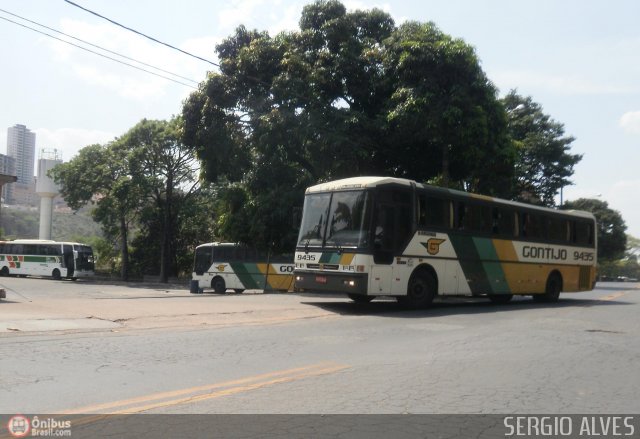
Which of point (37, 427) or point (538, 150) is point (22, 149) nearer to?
point (538, 150)

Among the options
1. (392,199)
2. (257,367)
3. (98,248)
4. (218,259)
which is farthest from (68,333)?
(98,248)

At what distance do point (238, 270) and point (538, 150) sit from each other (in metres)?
19.7

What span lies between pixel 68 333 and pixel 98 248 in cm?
4997

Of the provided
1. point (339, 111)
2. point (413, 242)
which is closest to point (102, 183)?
point (339, 111)

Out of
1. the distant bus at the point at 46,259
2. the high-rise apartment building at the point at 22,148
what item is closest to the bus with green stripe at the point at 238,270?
the distant bus at the point at 46,259

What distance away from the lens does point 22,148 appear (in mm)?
129250

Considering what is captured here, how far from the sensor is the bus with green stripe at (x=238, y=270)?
104 ft

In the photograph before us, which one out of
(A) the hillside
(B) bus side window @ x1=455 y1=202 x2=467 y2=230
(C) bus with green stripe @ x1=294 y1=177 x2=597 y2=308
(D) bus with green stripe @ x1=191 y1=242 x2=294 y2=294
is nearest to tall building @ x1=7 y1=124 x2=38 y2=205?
(A) the hillside

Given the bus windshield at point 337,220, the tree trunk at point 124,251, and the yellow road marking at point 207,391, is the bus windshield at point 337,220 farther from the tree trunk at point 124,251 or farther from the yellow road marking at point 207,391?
the tree trunk at point 124,251

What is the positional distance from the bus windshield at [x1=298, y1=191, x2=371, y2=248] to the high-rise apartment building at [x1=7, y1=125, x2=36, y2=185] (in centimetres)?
12656

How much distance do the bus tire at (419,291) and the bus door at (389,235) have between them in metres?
0.63

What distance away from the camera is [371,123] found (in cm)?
2272

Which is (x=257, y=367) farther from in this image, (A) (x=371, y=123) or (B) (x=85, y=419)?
(A) (x=371, y=123)

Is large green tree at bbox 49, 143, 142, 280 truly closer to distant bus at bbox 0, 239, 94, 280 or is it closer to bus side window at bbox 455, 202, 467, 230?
distant bus at bbox 0, 239, 94, 280
